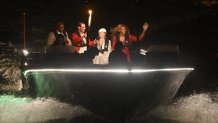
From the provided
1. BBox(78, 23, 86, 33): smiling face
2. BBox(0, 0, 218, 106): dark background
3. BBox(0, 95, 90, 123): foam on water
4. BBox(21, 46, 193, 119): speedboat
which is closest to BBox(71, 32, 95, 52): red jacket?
BBox(78, 23, 86, 33): smiling face

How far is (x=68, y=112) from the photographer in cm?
816

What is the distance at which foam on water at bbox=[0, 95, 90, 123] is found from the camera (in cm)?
813

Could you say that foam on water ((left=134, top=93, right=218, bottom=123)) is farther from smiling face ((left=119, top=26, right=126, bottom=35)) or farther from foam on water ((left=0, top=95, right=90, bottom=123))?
smiling face ((left=119, top=26, right=126, bottom=35))

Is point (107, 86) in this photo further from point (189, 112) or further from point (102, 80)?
point (189, 112)

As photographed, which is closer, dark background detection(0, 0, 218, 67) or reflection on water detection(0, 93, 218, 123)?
reflection on water detection(0, 93, 218, 123)

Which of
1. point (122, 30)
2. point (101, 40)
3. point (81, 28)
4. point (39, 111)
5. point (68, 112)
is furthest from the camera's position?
point (81, 28)

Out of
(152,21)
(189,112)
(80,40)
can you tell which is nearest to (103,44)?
(80,40)

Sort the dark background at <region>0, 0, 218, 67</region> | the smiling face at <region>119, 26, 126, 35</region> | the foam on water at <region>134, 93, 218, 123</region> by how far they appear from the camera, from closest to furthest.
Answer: the foam on water at <region>134, 93, 218, 123</region> < the smiling face at <region>119, 26, 126, 35</region> < the dark background at <region>0, 0, 218, 67</region>

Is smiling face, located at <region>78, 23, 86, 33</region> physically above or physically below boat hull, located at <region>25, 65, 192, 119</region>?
above

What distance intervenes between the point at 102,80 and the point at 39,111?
2.02 meters

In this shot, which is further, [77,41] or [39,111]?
[77,41]

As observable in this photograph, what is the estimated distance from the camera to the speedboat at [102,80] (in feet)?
24.2

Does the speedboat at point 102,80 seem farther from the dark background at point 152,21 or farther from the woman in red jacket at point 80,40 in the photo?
the dark background at point 152,21

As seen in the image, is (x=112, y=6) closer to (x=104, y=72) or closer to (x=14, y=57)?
(x=14, y=57)
